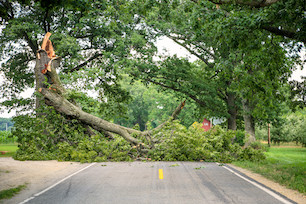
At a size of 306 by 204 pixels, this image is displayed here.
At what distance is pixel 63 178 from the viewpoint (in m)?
9.52

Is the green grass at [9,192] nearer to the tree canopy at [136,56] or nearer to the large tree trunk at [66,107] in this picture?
the tree canopy at [136,56]

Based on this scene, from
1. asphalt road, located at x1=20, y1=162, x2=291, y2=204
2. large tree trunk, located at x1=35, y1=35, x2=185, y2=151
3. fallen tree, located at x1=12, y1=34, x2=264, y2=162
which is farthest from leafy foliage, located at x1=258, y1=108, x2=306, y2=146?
asphalt road, located at x1=20, y1=162, x2=291, y2=204

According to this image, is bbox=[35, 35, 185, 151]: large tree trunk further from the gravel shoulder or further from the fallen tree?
the gravel shoulder

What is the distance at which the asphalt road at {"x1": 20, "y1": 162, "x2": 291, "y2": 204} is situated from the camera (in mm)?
6519

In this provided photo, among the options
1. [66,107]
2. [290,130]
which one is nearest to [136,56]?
[66,107]

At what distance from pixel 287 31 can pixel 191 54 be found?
57.2 ft

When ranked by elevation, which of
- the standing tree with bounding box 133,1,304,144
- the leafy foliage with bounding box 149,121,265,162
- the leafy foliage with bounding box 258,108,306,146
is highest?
the standing tree with bounding box 133,1,304,144

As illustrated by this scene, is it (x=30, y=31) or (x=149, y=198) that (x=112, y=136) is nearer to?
(x=30, y=31)

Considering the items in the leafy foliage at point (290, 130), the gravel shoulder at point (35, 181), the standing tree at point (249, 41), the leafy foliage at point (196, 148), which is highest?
the standing tree at point (249, 41)

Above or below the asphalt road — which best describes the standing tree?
above

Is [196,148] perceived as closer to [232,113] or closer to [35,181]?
[35,181]

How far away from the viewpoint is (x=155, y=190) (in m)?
7.56

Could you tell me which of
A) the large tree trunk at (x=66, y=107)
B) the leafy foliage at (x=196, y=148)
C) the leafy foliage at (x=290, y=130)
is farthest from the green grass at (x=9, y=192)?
the leafy foliage at (x=290, y=130)

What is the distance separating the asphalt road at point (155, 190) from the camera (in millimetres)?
6519
